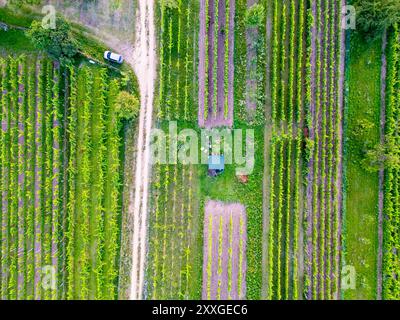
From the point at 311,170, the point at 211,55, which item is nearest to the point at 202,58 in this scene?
the point at 211,55

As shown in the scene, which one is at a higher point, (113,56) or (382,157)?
(113,56)

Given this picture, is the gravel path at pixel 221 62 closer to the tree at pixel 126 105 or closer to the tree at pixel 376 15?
the tree at pixel 126 105

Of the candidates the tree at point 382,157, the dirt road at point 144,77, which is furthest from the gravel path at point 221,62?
the tree at point 382,157

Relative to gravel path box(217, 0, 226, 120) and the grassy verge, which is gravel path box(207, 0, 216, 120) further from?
the grassy verge

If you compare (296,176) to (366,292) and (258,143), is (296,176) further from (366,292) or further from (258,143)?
(366,292)

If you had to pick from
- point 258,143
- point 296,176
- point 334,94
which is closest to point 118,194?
point 258,143

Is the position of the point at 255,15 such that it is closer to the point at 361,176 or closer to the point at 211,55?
the point at 211,55
